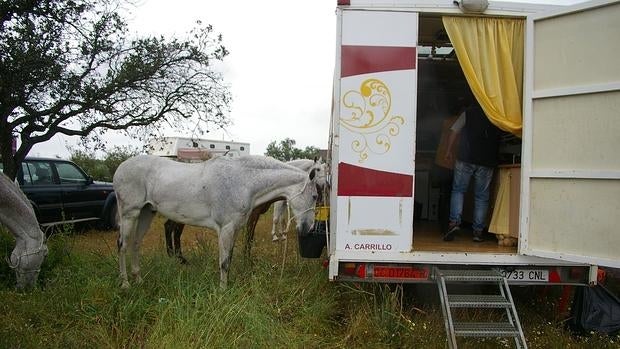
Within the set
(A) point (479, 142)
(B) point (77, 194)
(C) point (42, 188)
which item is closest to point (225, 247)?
(A) point (479, 142)

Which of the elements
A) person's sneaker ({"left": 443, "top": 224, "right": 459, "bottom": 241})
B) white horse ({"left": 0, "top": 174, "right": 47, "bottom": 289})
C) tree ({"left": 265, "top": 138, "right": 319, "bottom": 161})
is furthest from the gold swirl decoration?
tree ({"left": 265, "top": 138, "right": 319, "bottom": 161})

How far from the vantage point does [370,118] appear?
394cm

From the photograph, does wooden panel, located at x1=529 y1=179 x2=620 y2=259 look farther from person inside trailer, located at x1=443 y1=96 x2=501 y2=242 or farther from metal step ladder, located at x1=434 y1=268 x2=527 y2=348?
person inside trailer, located at x1=443 y1=96 x2=501 y2=242

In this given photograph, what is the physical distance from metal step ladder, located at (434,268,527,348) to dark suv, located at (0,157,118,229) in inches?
287

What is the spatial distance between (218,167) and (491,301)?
10.9 feet

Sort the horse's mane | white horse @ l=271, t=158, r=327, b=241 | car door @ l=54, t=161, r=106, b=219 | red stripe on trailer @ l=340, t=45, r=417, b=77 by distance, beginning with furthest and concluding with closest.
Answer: car door @ l=54, t=161, r=106, b=219
white horse @ l=271, t=158, r=327, b=241
the horse's mane
red stripe on trailer @ l=340, t=45, r=417, b=77

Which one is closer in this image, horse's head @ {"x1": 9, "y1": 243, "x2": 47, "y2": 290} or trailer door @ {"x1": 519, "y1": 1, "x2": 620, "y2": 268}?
trailer door @ {"x1": 519, "y1": 1, "x2": 620, "y2": 268}

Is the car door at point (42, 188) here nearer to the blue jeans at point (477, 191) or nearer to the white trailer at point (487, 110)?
the white trailer at point (487, 110)

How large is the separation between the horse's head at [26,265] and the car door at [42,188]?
404cm

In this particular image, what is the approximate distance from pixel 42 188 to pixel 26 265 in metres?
4.63

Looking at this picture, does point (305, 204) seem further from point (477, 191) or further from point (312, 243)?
point (477, 191)

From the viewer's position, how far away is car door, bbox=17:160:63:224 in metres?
8.97

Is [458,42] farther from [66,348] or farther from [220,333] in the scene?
[66,348]

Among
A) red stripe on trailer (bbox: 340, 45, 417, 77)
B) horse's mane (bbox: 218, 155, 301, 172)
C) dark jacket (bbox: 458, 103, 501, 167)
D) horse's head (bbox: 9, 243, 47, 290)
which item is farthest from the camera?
horse's mane (bbox: 218, 155, 301, 172)
